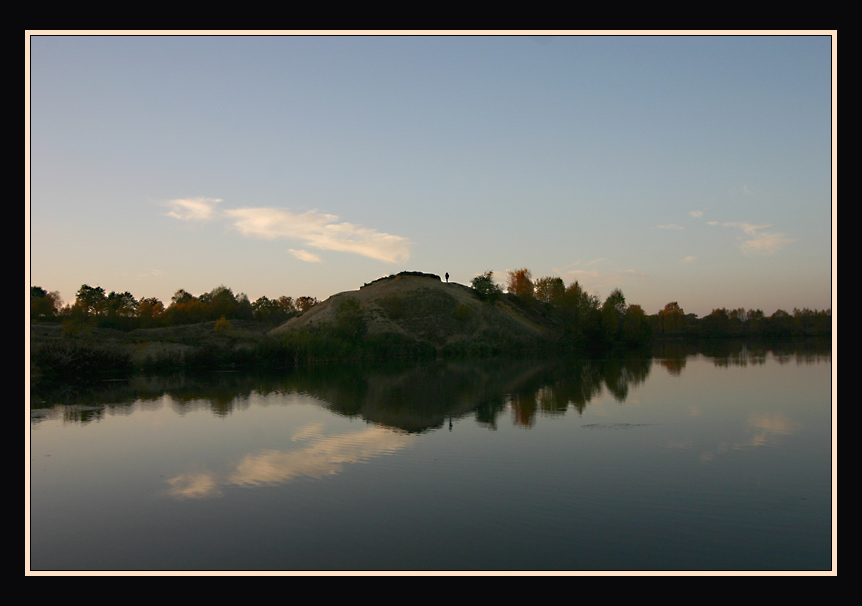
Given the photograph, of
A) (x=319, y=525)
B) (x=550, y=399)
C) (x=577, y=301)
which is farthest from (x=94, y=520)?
(x=577, y=301)

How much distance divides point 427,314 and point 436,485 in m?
74.0

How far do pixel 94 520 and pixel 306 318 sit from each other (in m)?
80.7

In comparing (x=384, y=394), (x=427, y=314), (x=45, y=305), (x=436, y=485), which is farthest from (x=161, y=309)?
(x=436, y=485)

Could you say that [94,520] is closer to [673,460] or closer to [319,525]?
[319,525]

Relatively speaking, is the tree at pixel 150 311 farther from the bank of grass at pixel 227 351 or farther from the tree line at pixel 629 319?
the tree line at pixel 629 319

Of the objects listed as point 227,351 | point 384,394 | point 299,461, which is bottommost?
point 384,394

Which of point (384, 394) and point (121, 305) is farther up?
point (121, 305)

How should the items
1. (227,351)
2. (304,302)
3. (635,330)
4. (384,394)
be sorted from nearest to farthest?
(384,394) → (227,351) → (635,330) → (304,302)

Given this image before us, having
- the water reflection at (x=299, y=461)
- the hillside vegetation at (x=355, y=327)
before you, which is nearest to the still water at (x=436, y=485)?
the water reflection at (x=299, y=461)

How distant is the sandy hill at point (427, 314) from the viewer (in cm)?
7425

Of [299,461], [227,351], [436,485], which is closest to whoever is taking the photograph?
[436,485]

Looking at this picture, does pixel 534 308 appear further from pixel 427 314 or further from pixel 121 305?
pixel 121 305

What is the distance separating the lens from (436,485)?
11.9 m

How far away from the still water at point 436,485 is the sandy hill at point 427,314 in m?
45.2
